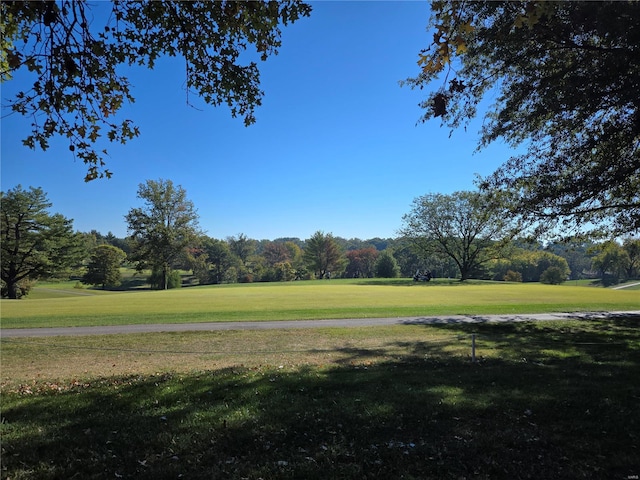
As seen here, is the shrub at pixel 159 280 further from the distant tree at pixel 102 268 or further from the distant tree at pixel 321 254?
the distant tree at pixel 321 254

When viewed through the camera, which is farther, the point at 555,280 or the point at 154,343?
the point at 555,280

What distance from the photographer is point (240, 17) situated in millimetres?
4566

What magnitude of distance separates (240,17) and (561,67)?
9.47m

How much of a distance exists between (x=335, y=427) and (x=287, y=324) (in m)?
13.3

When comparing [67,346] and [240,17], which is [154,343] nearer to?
[67,346]

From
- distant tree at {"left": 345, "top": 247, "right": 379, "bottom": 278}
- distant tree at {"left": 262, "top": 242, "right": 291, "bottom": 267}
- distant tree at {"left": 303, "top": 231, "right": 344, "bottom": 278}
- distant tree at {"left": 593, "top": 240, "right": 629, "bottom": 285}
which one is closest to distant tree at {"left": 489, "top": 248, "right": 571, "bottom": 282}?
distant tree at {"left": 593, "top": 240, "right": 629, "bottom": 285}

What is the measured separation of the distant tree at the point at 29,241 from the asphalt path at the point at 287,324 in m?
37.6

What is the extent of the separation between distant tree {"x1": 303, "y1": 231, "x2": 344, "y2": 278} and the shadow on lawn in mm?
89029

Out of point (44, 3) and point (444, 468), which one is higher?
point (44, 3)

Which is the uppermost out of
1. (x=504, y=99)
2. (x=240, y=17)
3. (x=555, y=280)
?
(x=504, y=99)

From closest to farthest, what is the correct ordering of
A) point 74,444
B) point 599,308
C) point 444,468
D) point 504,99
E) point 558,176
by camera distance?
1. point 444,468
2. point 74,444
3. point 504,99
4. point 558,176
5. point 599,308

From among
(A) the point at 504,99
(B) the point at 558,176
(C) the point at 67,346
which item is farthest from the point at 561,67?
(C) the point at 67,346

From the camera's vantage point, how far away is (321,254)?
98.0 metres

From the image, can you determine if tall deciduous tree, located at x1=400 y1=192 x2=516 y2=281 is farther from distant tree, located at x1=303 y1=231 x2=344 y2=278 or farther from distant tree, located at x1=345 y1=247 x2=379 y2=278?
distant tree, located at x1=345 y1=247 x2=379 y2=278
